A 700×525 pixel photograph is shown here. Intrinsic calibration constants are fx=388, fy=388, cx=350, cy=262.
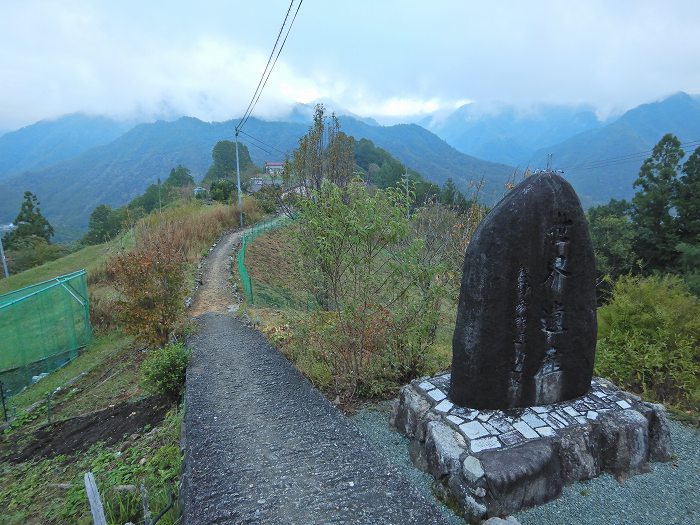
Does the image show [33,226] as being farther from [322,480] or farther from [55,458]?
[322,480]

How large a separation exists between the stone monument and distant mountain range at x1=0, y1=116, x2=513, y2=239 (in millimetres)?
74379

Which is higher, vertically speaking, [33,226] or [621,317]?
[33,226]

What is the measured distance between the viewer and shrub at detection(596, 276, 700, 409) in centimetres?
533

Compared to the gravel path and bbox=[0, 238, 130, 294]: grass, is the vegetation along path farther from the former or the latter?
bbox=[0, 238, 130, 294]: grass

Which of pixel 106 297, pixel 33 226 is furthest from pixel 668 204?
pixel 33 226

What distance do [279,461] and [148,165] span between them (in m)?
162

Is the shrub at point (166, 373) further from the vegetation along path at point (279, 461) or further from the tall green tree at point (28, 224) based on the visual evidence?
the tall green tree at point (28, 224)

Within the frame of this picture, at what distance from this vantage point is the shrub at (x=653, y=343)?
5.33 m

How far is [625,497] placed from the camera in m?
3.39

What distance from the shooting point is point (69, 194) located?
12025cm

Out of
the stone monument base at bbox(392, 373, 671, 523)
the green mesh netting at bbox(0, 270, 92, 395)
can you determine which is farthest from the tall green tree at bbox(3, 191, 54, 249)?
the stone monument base at bbox(392, 373, 671, 523)

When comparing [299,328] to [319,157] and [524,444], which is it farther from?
[319,157]

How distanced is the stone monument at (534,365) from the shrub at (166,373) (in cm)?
373

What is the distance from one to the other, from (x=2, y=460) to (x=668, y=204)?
27.2 meters
